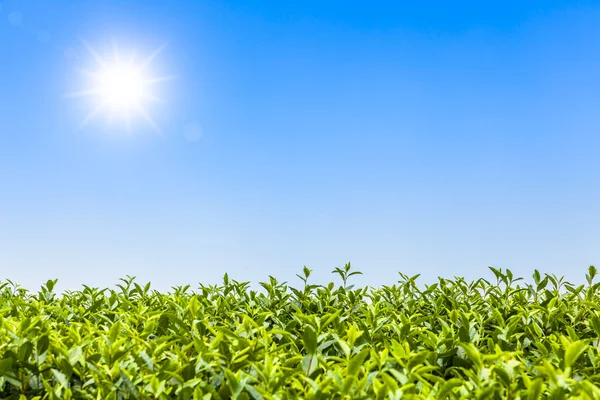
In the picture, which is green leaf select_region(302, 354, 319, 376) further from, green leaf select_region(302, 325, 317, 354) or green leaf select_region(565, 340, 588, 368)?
green leaf select_region(565, 340, 588, 368)

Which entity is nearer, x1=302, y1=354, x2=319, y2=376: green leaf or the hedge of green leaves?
the hedge of green leaves

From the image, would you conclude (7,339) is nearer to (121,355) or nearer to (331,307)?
(121,355)

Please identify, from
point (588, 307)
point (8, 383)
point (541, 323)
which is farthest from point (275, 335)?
point (588, 307)

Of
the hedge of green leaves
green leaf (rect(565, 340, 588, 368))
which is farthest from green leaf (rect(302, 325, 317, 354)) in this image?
green leaf (rect(565, 340, 588, 368))

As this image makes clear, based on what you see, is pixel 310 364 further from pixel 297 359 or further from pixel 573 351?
pixel 573 351

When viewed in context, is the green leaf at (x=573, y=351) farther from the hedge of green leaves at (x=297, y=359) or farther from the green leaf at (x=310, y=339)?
the green leaf at (x=310, y=339)

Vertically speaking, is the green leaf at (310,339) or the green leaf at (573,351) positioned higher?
the green leaf at (310,339)

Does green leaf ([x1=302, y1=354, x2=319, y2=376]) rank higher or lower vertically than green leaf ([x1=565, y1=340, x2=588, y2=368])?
higher

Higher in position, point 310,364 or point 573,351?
point 310,364

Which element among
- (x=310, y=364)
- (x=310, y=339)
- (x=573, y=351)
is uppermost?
(x=310, y=339)

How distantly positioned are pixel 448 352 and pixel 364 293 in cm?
264

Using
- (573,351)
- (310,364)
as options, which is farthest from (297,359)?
(573,351)

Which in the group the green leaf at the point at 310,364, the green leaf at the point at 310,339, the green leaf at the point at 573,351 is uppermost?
the green leaf at the point at 310,339

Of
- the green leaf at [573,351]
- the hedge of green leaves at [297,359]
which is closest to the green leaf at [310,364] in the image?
the hedge of green leaves at [297,359]
